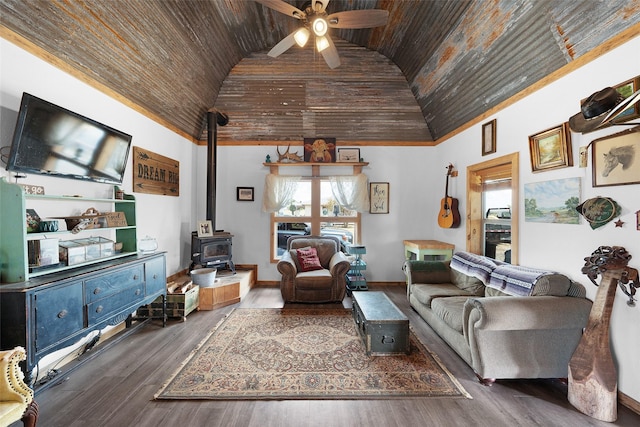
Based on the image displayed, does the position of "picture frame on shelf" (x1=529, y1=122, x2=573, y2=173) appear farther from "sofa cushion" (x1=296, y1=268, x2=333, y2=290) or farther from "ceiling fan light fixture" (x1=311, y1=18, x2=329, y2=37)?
"sofa cushion" (x1=296, y1=268, x2=333, y2=290)

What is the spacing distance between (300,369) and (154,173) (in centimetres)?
325

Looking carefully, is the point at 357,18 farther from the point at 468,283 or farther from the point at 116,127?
the point at 468,283

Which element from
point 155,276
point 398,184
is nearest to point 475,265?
point 398,184

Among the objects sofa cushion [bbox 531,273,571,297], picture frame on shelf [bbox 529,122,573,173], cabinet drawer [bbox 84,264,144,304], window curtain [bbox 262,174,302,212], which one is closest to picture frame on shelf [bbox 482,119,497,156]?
picture frame on shelf [bbox 529,122,573,173]

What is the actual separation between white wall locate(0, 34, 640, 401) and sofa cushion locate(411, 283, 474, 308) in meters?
0.80

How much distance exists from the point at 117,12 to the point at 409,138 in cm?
440

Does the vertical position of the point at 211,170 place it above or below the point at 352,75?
below

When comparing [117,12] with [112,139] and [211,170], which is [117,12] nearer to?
[112,139]

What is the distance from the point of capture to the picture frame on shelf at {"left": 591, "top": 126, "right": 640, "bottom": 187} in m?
1.84

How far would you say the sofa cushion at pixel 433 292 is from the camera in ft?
10.1

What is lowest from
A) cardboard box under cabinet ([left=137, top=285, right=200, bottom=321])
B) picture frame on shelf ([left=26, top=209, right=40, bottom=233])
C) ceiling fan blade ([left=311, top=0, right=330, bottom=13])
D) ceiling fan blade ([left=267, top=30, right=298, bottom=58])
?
cardboard box under cabinet ([left=137, top=285, right=200, bottom=321])

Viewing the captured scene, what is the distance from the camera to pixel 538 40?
241cm

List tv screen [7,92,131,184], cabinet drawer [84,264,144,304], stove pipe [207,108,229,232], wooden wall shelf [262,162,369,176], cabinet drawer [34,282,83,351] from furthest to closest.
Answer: wooden wall shelf [262,162,369,176] < stove pipe [207,108,229,232] < cabinet drawer [84,264,144,304] < tv screen [7,92,131,184] < cabinet drawer [34,282,83,351]

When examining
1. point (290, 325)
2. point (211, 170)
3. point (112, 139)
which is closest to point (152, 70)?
point (112, 139)
